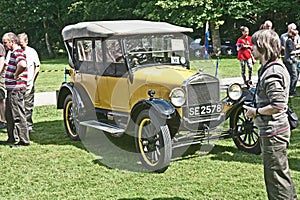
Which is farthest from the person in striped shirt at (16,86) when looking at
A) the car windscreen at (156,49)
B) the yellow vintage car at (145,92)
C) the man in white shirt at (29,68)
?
the car windscreen at (156,49)

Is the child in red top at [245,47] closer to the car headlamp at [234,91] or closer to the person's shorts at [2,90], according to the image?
the car headlamp at [234,91]

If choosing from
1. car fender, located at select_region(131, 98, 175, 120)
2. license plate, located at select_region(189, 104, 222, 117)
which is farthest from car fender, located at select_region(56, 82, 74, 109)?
license plate, located at select_region(189, 104, 222, 117)

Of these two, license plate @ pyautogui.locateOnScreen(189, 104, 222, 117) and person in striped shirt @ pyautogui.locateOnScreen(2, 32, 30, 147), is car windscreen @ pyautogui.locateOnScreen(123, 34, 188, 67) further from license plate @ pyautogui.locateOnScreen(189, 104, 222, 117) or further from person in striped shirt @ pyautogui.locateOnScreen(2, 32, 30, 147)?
person in striped shirt @ pyautogui.locateOnScreen(2, 32, 30, 147)

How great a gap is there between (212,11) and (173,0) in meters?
2.62

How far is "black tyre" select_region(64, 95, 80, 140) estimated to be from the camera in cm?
927

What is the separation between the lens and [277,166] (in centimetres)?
480

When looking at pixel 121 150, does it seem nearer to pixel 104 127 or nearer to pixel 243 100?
pixel 104 127

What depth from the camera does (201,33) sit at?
38.1 metres

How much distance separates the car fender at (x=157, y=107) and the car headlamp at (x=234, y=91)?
1162 millimetres

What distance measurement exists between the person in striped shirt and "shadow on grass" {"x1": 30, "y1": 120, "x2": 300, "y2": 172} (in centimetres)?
56

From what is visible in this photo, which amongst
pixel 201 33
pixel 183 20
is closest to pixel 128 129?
pixel 183 20

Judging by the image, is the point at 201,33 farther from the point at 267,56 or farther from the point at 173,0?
the point at 267,56

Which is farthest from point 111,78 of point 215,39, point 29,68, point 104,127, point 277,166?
point 215,39

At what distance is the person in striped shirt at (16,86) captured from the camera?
850 cm
